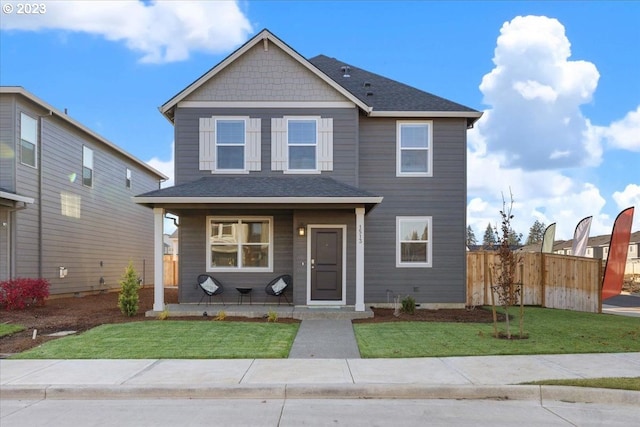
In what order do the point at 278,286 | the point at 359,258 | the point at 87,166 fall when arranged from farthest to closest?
the point at 87,166, the point at 278,286, the point at 359,258

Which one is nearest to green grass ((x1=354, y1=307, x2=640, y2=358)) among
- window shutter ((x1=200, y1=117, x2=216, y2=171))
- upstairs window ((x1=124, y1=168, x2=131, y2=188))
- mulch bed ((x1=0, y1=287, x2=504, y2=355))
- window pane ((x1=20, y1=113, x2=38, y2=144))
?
mulch bed ((x1=0, y1=287, x2=504, y2=355))

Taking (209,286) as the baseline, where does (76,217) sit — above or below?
above

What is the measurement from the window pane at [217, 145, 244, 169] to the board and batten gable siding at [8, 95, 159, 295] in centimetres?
609

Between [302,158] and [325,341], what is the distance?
6.26m

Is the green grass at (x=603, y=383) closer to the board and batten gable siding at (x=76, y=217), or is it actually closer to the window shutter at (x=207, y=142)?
the window shutter at (x=207, y=142)

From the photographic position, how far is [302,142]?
14.0 meters

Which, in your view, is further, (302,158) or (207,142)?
(302,158)

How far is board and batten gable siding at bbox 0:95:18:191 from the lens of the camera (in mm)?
14266

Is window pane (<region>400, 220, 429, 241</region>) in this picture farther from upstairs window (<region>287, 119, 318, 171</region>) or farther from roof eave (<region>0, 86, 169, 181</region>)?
roof eave (<region>0, 86, 169, 181</region>)

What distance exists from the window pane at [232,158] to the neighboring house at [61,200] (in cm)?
579

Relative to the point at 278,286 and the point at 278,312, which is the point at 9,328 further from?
the point at 278,286

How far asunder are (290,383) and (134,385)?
6.39ft

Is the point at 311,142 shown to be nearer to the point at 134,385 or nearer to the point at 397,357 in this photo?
the point at 397,357

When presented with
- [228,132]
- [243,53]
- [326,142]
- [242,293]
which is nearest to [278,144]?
[326,142]
